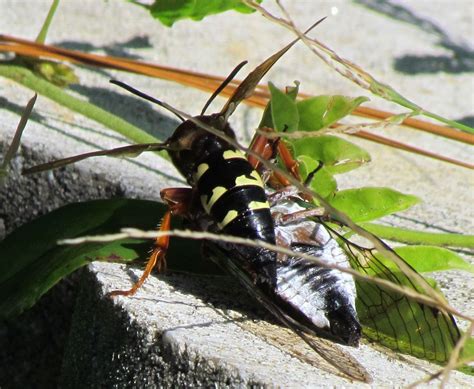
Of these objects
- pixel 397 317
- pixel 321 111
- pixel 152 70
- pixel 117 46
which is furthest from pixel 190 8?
pixel 397 317

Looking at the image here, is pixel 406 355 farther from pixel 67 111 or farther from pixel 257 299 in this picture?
pixel 67 111

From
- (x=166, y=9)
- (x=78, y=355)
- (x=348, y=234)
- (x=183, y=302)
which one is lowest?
(x=78, y=355)

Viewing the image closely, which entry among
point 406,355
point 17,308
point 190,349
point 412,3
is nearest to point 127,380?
point 190,349

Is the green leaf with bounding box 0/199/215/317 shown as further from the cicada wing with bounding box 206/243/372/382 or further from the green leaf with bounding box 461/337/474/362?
the green leaf with bounding box 461/337/474/362

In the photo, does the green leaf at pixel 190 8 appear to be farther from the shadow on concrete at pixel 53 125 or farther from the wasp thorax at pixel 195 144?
the wasp thorax at pixel 195 144

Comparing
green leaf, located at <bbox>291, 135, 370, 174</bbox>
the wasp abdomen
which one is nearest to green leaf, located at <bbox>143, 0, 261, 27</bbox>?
green leaf, located at <bbox>291, 135, 370, 174</bbox>

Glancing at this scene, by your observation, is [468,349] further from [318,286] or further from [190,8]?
[190,8]

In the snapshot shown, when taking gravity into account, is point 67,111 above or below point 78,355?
above
